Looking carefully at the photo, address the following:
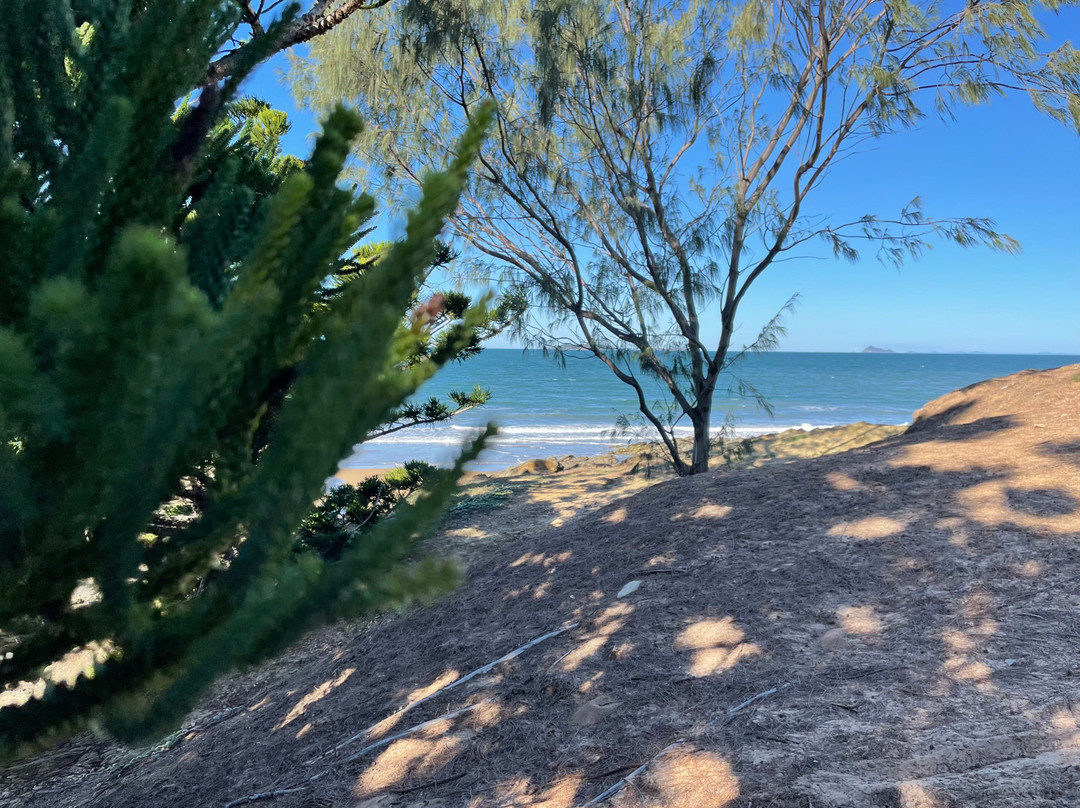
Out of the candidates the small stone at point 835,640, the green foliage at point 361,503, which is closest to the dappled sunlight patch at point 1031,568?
the small stone at point 835,640

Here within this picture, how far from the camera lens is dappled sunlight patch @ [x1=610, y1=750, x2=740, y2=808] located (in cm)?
211

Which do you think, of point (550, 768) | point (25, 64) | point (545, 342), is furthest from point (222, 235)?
point (545, 342)

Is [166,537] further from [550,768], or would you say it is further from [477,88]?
[477,88]

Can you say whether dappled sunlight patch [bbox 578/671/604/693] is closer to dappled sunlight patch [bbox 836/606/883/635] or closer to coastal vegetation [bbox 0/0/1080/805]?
coastal vegetation [bbox 0/0/1080/805]

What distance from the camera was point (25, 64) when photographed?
1956 millimetres

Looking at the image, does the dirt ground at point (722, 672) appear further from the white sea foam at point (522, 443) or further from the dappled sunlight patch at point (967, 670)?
the white sea foam at point (522, 443)

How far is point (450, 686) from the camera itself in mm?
3338

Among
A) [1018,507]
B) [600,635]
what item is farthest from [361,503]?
[1018,507]

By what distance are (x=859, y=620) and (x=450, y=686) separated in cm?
181

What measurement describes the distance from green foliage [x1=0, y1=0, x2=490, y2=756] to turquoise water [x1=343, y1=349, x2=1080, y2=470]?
1.37 feet

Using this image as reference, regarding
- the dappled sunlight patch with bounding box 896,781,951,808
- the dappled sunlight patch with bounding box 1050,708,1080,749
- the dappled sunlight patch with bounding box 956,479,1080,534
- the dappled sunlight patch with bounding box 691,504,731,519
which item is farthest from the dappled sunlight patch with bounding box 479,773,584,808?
the dappled sunlight patch with bounding box 956,479,1080,534

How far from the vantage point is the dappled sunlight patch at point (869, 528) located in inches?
148

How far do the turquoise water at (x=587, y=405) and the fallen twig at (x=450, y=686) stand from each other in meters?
1.14

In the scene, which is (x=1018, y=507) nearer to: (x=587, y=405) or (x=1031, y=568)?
(x=1031, y=568)
